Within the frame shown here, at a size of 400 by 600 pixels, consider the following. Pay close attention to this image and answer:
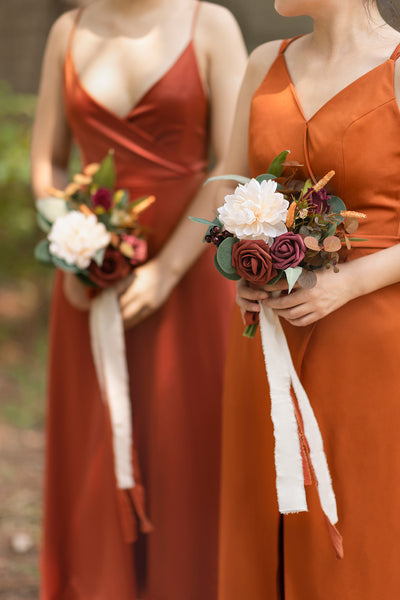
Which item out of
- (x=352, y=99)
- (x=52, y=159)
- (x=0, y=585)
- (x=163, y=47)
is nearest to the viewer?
(x=352, y=99)

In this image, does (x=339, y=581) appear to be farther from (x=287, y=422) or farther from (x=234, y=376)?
(x=234, y=376)

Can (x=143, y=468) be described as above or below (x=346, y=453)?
below

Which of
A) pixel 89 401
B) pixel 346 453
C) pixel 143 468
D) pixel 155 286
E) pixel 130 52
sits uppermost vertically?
pixel 130 52

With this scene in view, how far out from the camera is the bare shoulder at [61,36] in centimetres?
278

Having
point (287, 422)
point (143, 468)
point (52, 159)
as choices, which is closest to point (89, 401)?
point (143, 468)

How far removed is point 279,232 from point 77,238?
92 centimetres

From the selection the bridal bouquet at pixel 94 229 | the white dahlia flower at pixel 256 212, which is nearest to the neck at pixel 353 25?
the white dahlia flower at pixel 256 212

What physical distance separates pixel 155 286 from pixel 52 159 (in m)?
0.70

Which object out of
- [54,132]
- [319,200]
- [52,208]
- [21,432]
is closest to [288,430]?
[319,200]

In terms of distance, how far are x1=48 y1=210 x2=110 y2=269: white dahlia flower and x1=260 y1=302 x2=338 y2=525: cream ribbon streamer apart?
2.59 feet

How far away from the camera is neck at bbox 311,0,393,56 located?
1.97 meters

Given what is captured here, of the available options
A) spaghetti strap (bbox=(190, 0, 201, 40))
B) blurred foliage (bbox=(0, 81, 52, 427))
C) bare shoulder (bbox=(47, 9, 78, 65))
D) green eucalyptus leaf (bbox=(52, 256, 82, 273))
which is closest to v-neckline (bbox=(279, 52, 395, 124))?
spaghetti strap (bbox=(190, 0, 201, 40))

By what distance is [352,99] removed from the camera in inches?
73.9

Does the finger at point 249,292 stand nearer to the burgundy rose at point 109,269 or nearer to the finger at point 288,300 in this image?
the finger at point 288,300
